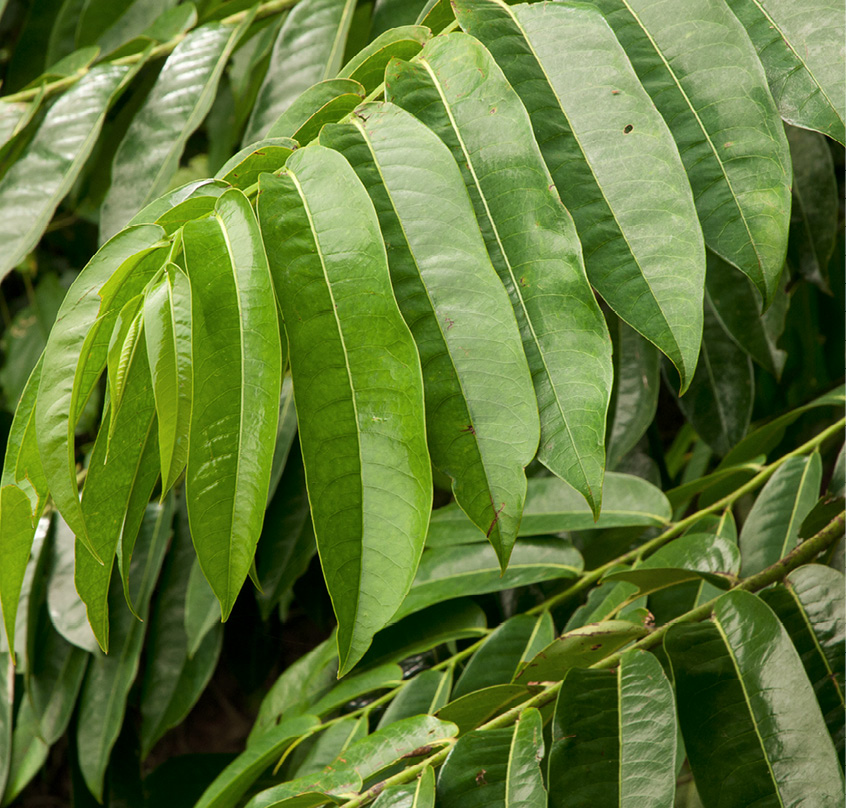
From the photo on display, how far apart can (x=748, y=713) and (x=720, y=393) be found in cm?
54

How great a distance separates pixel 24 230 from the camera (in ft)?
2.68

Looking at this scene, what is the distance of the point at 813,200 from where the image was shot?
0.90 m

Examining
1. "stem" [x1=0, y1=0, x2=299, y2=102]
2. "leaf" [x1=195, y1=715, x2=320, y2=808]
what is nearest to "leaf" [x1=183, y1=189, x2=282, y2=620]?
"leaf" [x1=195, y1=715, x2=320, y2=808]

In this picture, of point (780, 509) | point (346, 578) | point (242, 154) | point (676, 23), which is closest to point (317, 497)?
point (346, 578)

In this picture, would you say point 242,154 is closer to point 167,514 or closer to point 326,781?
point 326,781

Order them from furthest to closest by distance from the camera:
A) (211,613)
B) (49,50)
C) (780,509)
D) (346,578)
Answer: (49,50), (211,613), (780,509), (346,578)

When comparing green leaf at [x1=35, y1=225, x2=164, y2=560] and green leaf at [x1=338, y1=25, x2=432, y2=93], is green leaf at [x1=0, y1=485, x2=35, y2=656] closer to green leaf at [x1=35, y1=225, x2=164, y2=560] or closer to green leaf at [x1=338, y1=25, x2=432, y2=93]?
green leaf at [x1=35, y1=225, x2=164, y2=560]

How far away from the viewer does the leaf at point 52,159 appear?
816mm

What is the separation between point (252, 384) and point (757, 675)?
0.35m

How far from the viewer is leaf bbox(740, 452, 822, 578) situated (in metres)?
0.71

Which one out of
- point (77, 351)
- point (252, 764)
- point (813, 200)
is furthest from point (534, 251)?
point (813, 200)

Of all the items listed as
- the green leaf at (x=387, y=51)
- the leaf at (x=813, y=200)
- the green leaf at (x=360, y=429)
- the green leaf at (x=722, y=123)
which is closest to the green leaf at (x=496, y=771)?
the green leaf at (x=360, y=429)

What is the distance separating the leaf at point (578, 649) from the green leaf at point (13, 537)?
0.32 m

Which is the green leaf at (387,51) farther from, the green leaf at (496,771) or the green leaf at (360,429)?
the green leaf at (496,771)
